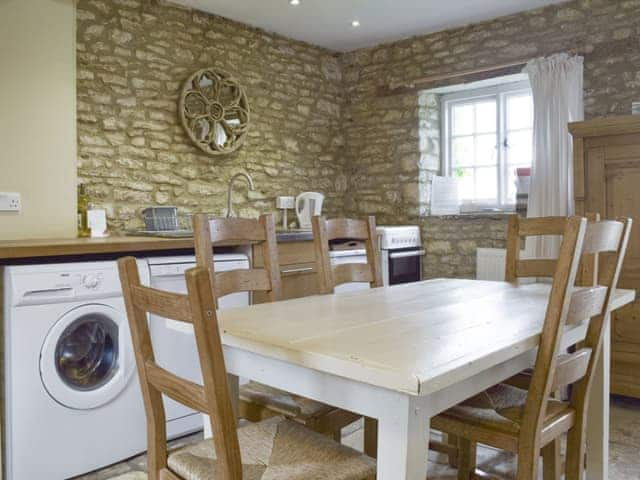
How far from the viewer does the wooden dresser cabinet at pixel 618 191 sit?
3.06m

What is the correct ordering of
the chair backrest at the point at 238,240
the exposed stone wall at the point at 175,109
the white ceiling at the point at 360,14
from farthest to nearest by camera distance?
the white ceiling at the point at 360,14 → the exposed stone wall at the point at 175,109 → the chair backrest at the point at 238,240

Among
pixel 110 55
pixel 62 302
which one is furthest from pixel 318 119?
pixel 62 302

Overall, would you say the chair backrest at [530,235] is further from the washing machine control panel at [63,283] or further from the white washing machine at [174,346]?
the washing machine control panel at [63,283]

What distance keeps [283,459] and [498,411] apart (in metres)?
0.70

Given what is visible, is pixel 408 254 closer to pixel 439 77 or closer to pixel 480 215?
pixel 480 215

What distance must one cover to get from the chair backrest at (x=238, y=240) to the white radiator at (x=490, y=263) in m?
2.47

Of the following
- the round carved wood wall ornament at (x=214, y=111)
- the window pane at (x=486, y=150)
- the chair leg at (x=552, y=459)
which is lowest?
the chair leg at (x=552, y=459)

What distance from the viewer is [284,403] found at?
1.82m

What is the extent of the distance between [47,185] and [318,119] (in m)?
2.43

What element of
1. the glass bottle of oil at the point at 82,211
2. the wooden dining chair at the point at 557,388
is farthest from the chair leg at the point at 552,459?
the glass bottle of oil at the point at 82,211

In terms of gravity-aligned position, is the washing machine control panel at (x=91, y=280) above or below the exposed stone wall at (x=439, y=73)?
below

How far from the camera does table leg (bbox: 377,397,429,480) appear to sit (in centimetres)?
108

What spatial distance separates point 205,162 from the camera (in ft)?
13.3

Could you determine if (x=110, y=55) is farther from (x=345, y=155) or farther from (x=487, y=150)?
(x=487, y=150)
